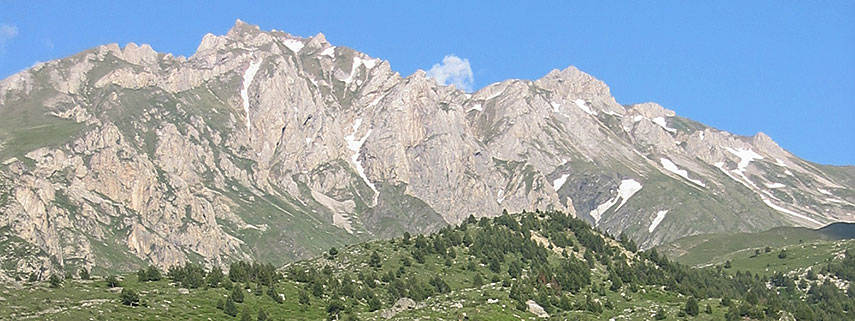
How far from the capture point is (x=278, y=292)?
113062mm

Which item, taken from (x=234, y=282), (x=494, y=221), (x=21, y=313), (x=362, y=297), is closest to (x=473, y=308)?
(x=362, y=297)

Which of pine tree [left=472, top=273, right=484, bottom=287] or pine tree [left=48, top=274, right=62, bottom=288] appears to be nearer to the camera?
pine tree [left=48, top=274, right=62, bottom=288]

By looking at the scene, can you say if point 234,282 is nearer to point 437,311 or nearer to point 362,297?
point 362,297

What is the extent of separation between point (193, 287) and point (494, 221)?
83.4 m

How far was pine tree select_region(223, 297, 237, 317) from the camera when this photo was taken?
9944 cm

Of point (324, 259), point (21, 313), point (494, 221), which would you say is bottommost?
point (21, 313)

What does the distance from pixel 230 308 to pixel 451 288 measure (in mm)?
46349

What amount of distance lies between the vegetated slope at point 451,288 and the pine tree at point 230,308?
104 millimetres

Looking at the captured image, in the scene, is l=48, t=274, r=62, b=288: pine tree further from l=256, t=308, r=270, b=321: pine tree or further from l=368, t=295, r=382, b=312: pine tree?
l=368, t=295, r=382, b=312: pine tree

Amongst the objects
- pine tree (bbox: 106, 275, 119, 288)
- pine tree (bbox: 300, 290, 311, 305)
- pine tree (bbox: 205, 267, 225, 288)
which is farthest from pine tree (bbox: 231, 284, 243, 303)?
pine tree (bbox: 106, 275, 119, 288)

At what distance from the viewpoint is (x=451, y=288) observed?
458 ft

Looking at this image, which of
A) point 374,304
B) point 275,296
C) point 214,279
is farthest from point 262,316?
point 374,304

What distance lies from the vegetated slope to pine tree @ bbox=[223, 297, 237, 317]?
10 centimetres

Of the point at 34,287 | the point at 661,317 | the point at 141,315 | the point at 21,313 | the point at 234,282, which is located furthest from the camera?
the point at 234,282
